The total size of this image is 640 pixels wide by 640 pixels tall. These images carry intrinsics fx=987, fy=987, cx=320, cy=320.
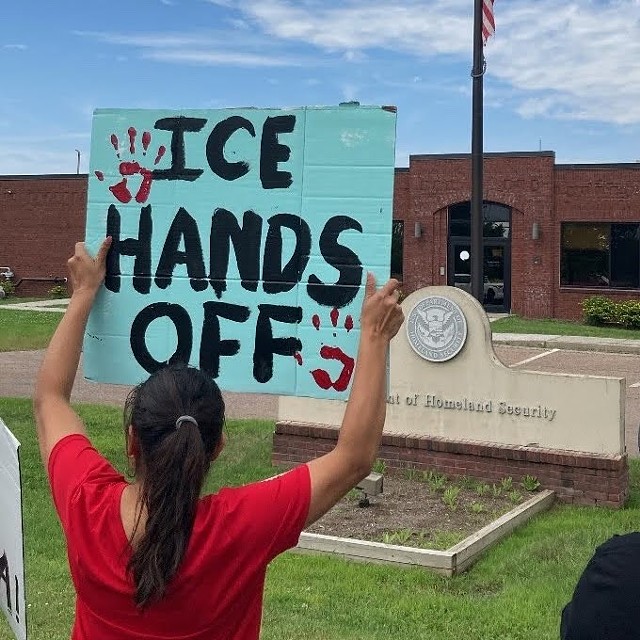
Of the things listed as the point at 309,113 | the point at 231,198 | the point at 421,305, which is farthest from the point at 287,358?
the point at 421,305

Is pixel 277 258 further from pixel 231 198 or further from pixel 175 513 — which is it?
pixel 175 513

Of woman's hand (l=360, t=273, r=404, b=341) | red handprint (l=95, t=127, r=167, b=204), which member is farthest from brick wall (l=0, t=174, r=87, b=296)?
woman's hand (l=360, t=273, r=404, b=341)

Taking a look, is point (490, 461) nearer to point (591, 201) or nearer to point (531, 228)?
point (531, 228)

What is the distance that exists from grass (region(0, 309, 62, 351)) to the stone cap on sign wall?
13.1 metres

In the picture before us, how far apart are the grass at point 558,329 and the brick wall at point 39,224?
17002mm

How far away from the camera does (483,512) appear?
7.65 meters

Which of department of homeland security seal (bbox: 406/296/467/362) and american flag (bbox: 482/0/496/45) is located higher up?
american flag (bbox: 482/0/496/45)

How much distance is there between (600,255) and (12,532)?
29.3 metres

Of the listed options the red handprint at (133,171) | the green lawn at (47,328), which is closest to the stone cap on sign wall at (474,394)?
the red handprint at (133,171)

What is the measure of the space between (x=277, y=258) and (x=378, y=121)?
0.56 metres

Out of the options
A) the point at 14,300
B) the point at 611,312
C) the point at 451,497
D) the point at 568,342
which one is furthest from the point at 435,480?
the point at 14,300

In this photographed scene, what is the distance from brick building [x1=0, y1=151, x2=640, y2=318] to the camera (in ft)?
97.4

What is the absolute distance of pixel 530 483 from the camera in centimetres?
827

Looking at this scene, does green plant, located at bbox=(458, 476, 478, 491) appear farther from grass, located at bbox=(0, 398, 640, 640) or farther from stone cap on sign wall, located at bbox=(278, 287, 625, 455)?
grass, located at bbox=(0, 398, 640, 640)
